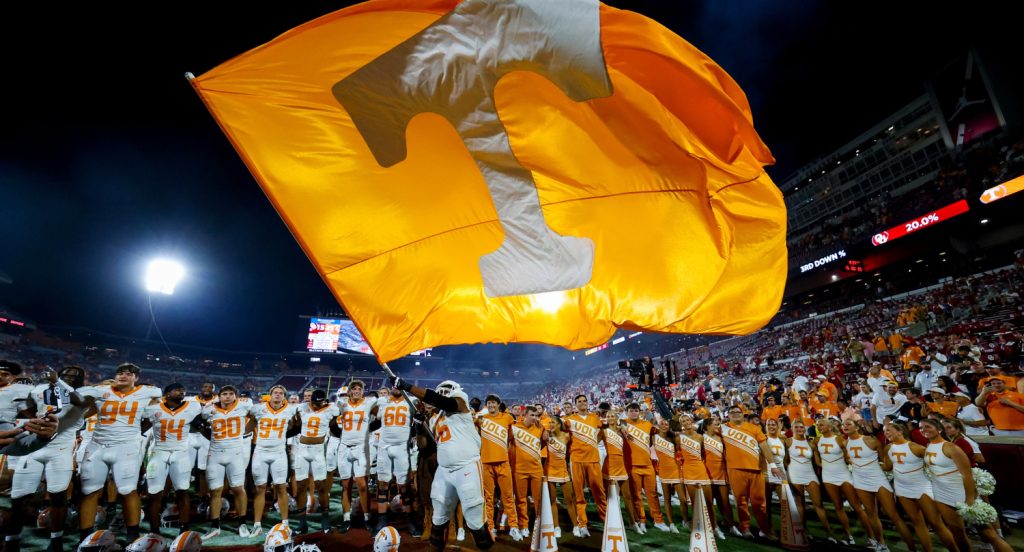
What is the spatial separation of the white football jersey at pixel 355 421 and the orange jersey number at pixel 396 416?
1.21 feet

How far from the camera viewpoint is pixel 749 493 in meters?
7.79

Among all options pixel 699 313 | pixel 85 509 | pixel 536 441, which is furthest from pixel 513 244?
pixel 85 509

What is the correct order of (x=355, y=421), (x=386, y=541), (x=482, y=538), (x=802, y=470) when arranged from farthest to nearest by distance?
(x=355, y=421), (x=802, y=470), (x=482, y=538), (x=386, y=541)

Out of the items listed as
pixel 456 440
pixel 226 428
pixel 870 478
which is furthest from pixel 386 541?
pixel 870 478

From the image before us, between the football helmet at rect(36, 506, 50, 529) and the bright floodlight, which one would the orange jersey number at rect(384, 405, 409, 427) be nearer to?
the football helmet at rect(36, 506, 50, 529)

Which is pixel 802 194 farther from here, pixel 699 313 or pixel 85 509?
pixel 85 509

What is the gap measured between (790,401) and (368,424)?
12.4 m

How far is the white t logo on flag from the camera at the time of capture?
13.3 ft

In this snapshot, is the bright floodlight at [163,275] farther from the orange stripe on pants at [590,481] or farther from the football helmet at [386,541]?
the football helmet at [386,541]

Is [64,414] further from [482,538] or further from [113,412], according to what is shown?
[482,538]

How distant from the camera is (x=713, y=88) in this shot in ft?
13.5

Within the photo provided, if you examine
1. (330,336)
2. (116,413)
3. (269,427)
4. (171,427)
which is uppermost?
(330,336)

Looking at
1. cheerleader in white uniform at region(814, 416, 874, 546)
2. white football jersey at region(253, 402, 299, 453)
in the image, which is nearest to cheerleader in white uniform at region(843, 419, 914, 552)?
cheerleader in white uniform at region(814, 416, 874, 546)

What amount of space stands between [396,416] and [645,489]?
4.98 meters
